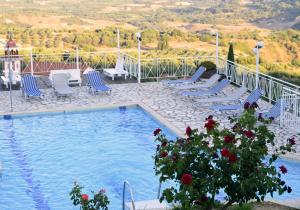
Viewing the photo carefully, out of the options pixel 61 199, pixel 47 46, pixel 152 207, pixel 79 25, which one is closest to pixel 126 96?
pixel 61 199

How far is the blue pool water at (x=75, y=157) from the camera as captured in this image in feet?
26.0

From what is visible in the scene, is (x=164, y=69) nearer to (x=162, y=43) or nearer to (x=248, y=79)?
(x=248, y=79)

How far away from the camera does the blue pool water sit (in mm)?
7918

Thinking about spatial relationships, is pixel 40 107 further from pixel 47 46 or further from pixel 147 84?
pixel 47 46

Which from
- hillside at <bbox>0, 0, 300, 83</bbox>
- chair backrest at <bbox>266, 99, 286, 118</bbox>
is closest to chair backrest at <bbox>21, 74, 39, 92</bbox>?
chair backrest at <bbox>266, 99, 286, 118</bbox>

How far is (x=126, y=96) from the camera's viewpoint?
1350 centimetres

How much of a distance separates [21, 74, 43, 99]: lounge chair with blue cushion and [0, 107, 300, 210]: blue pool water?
91 centimetres

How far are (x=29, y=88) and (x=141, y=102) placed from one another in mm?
2679

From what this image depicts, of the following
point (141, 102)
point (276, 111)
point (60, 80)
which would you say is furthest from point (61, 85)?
point (276, 111)

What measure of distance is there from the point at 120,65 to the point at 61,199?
27.1ft

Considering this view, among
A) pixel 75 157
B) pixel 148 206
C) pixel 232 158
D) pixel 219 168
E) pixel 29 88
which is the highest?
pixel 232 158

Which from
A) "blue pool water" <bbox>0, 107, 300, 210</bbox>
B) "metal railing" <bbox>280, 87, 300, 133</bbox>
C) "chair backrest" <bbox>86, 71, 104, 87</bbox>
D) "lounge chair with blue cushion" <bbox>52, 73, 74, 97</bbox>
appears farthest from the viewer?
"chair backrest" <bbox>86, 71, 104, 87</bbox>

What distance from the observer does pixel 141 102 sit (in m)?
12.9

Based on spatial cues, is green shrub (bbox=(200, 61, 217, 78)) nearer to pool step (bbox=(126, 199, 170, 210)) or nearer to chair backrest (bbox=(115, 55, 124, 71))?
chair backrest (bbox=(115, 55, 124, 71))
